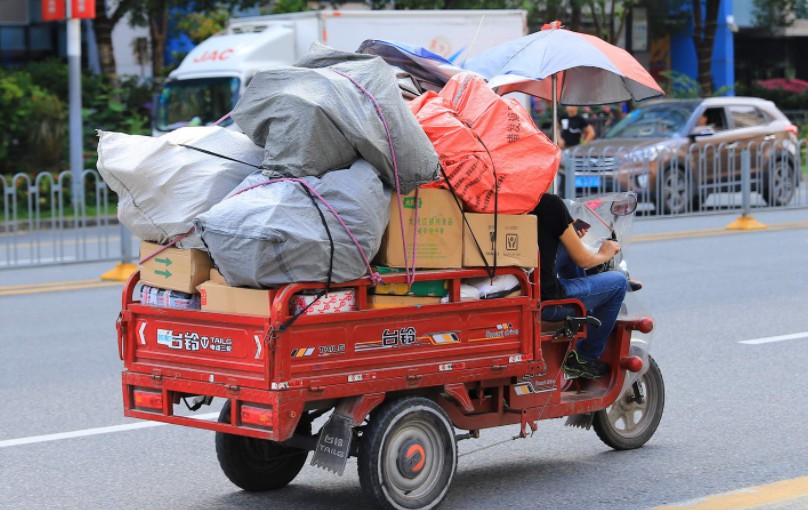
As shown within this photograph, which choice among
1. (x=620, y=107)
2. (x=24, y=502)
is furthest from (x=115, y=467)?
(x=620, y=107)

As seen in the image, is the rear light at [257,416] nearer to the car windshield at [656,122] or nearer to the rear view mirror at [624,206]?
the rear view mirror at [624,206]

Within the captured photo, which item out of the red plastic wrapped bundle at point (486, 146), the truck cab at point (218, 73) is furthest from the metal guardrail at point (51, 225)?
the red plastic wrapped bundle at point (486, 146)

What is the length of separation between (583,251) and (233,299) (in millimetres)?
1835

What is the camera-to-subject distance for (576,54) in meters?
6.86

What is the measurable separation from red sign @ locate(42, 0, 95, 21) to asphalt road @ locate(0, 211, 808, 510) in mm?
10099

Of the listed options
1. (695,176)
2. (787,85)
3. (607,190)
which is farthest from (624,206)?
(787,85)

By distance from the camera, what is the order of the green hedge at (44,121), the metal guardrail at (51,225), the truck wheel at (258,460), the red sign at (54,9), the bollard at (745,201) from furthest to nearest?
1. the green hedge at (44,121)
2. the red sign at (54,9)
3. the bollard at (745,201)
4. the metal guardrail at (51,225)
5. the truck wheel at (258,460)

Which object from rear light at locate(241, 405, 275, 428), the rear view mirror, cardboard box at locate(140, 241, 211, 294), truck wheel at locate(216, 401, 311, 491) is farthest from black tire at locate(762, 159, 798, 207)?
rear light at locate(241, 405, 275, 428)

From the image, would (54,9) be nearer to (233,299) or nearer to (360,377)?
(233,299)

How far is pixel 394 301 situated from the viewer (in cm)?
549

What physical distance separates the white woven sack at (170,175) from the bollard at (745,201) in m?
12.9

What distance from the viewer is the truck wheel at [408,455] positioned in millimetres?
5371

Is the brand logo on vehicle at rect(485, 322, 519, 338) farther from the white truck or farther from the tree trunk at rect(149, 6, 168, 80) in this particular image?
the tree trunk at rect(149, 6, 168, 80)

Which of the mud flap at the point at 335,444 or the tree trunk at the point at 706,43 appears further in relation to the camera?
the tree trunk at the point at 706,43
